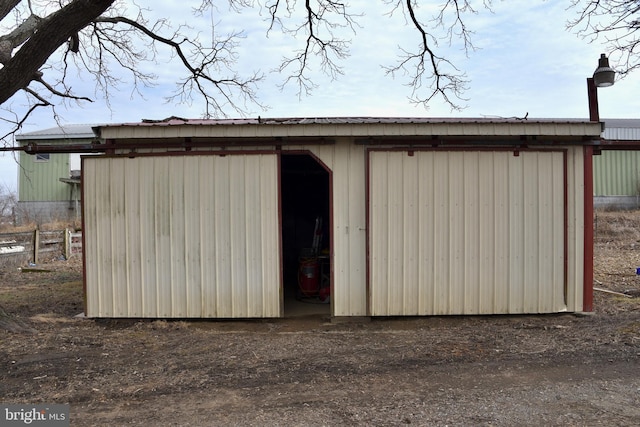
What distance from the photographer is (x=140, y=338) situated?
5625 millimetres

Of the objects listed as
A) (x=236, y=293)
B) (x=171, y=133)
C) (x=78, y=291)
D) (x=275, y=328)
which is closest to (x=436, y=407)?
(x=275, y=328)

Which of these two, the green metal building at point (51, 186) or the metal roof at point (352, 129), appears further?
the green metal building at point (51, 186)

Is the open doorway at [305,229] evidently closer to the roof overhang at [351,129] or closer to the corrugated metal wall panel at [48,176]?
the roof overhang at [351,129]

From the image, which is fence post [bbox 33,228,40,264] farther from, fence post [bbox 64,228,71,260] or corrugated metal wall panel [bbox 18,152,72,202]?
corrugated metal wall panel [bbox 18,152,72,202]

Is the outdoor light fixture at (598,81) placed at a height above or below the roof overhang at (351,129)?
above

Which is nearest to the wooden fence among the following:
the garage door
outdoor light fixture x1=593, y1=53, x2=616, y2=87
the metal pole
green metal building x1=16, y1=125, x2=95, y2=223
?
green metal building x1=16, y1=125, x2=95, y2=223

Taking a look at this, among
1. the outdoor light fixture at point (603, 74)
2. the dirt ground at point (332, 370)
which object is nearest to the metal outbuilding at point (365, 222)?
the dirt ground at point (332, 370)

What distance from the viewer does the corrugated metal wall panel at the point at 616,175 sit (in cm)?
1997

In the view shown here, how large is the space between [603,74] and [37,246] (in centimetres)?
1402

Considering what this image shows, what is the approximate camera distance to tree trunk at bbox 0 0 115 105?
498cm

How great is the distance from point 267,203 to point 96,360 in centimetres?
277

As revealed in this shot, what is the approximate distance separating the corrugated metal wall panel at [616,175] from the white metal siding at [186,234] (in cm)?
1879

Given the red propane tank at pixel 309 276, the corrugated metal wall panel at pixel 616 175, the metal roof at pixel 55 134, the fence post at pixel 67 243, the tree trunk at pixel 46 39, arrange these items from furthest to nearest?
the corrugated metal wall panel at pixel 616 175 < the metal roof at pixel 55 134 < the fence post at pixel 67 243 < the red propane tank at pixel 309 276 < the tree trunk at pixel 46 39

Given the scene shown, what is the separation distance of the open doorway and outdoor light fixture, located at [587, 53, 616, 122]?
173 inches
